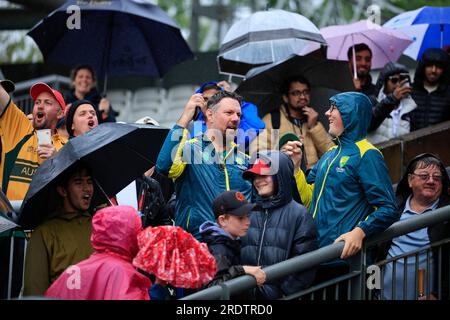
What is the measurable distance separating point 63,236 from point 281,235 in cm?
149

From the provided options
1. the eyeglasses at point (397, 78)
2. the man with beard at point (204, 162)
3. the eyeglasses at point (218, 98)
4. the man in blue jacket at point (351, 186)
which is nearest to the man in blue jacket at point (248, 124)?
the eyeglasses at point (218, 98)

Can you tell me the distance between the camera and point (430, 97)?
40.1 ft

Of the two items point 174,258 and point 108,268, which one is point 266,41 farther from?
point 174,258

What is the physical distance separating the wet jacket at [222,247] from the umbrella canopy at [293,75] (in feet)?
10.5

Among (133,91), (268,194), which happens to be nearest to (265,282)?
(268,194)

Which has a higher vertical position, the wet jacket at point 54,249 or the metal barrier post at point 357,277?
the wet jacket at point 54,249

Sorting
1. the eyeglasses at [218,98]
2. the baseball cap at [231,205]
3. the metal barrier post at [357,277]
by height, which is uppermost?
the eyeglasses at [218,98]

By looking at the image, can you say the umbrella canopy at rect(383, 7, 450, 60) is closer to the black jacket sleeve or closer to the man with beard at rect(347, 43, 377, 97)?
the man with beard at rect(347, 43, 377, 97)

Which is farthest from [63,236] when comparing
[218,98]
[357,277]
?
[357,277]

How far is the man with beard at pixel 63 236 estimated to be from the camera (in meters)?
7.75

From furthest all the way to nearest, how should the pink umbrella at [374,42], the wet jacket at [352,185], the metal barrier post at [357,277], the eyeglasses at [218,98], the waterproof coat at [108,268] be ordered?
the pink umbrella at [374,42] → the eyeglasses at [218,98] → the wet jacket at [352,185] → the metal barrier post at [357,277] → the waterproof coat at [108,268]

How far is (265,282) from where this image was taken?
7488 millimetres

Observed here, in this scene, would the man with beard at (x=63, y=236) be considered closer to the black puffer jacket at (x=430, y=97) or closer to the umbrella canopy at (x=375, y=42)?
the black puffer jacket at (x=430, y=97)
